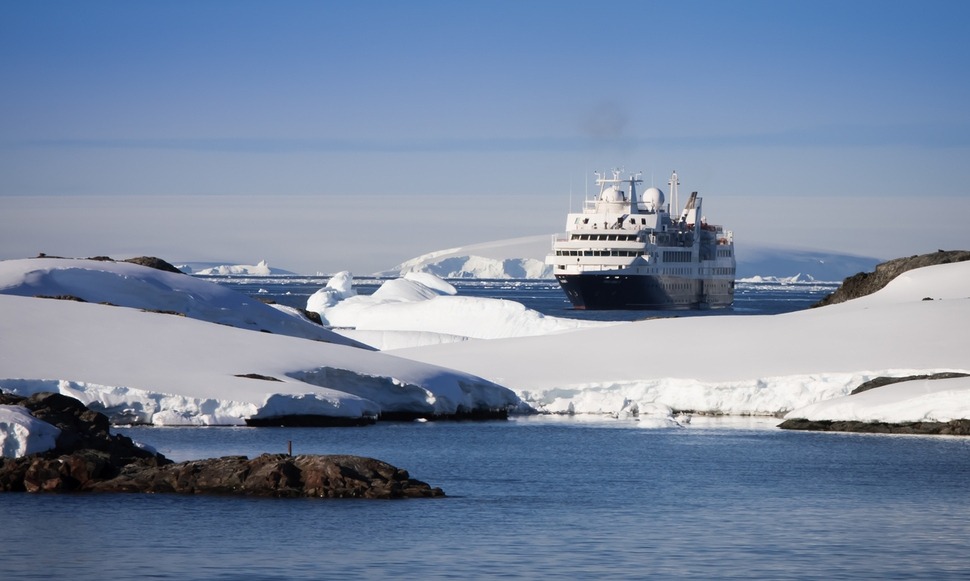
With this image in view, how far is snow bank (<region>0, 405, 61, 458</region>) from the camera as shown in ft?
68.7

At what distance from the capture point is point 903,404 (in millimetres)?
31016

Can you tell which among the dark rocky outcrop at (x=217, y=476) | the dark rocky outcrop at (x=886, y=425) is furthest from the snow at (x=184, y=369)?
the dark rocky outcrop at (x=217, y=476)

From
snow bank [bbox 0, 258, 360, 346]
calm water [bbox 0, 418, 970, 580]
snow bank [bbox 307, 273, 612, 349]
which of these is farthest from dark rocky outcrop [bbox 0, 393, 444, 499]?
snow bank [bbox 307, 273, 612, 349]

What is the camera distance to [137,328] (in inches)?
1366

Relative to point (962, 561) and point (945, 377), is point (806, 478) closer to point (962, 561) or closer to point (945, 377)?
point (962, 561)

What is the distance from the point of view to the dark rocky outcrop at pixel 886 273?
5706 cm

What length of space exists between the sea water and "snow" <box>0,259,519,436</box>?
1.36 metres

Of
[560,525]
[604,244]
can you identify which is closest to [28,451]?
[560,525]

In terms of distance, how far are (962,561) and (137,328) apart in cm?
2217

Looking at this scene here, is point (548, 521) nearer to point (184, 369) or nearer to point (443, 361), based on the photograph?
point (184, 369)

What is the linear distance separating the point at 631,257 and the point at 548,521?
8041 cm

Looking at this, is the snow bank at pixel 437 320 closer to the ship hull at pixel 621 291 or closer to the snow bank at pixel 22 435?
the ship hull at pixel 621 291

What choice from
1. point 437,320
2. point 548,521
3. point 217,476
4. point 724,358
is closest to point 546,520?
point 548,521

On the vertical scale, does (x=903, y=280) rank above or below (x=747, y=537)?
above
